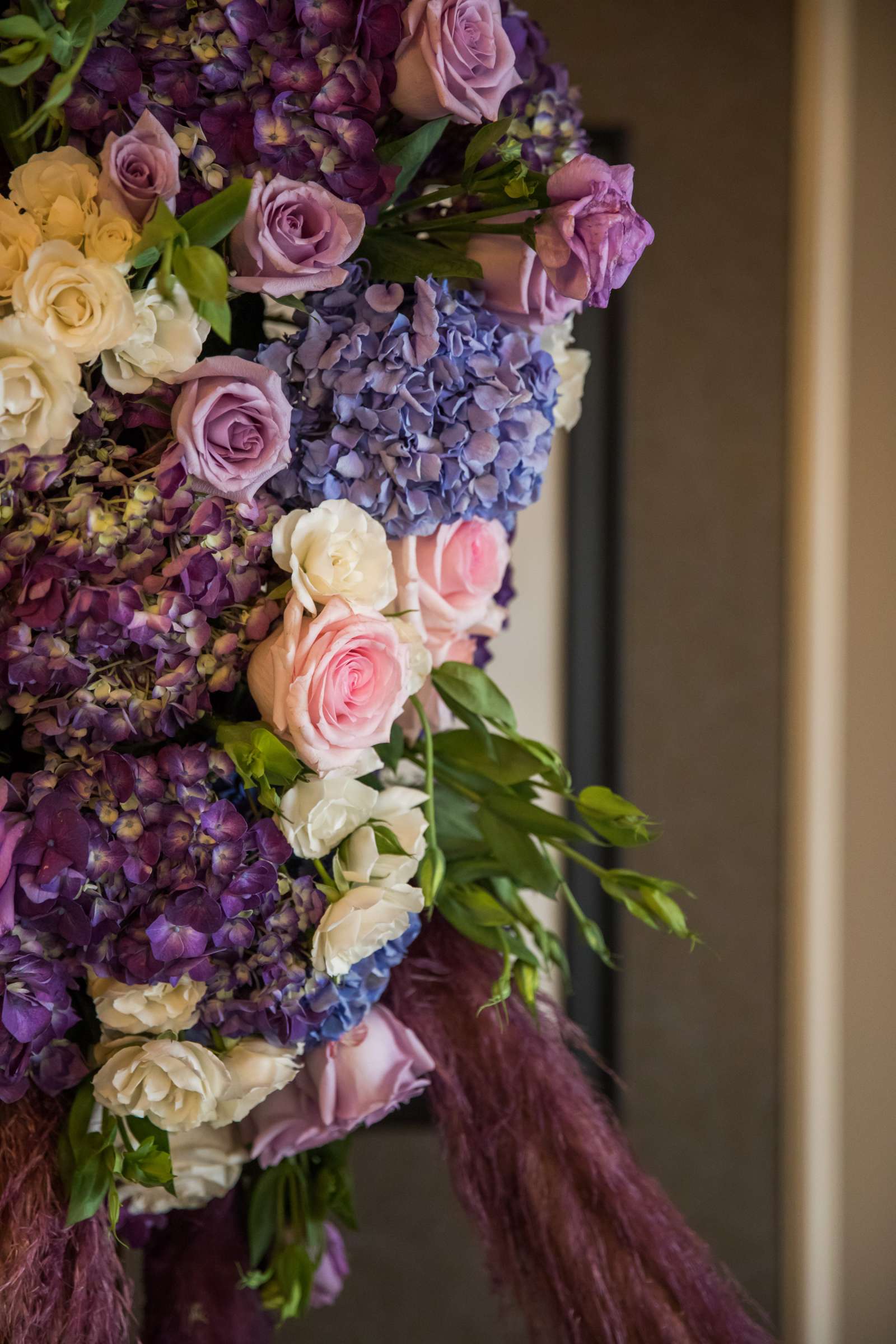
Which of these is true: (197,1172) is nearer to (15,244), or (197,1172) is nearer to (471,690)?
(471,690)

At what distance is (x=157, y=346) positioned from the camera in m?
0.41

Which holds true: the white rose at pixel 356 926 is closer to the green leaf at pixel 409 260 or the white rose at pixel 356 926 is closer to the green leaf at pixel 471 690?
the green leaf at pixel 471 690

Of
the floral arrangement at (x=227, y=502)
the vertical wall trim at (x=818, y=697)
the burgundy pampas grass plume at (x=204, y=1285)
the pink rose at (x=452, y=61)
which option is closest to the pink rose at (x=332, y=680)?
the floral arrangement at (x=227, y=502)

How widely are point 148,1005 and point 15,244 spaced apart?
31cm

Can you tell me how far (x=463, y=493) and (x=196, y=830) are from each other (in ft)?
0.61

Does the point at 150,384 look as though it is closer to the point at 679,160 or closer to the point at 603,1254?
the point at 603,1254

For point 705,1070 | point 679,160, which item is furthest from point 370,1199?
point 679,160

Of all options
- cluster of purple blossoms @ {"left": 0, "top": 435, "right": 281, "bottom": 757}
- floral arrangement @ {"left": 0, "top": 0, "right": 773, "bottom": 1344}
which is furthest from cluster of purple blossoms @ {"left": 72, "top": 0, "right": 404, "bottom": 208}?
cluster of purple blossoms @ {"left": 0, "top": 435, "right": 281, "bottom": 757}

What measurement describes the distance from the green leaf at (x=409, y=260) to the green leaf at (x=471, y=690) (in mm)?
186

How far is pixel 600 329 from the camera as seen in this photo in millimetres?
935

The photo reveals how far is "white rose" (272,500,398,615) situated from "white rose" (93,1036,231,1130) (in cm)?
20

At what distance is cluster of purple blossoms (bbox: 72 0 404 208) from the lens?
42 centimetres

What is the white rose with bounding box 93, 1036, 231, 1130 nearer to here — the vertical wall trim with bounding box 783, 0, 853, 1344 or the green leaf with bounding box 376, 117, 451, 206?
the green leaf with bounding box 376, 117, 451, 206

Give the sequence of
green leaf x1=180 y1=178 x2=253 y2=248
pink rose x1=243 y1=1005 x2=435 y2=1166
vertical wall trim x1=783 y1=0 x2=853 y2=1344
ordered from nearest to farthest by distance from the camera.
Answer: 1. green leaf x1=180 y1=178 x2=253 y2=248
2. pink rose x1=243 y1=1005 x2=435 y2=1166
3. vertical wall trim x1=783 y1=0 x2=853 y2=1344
